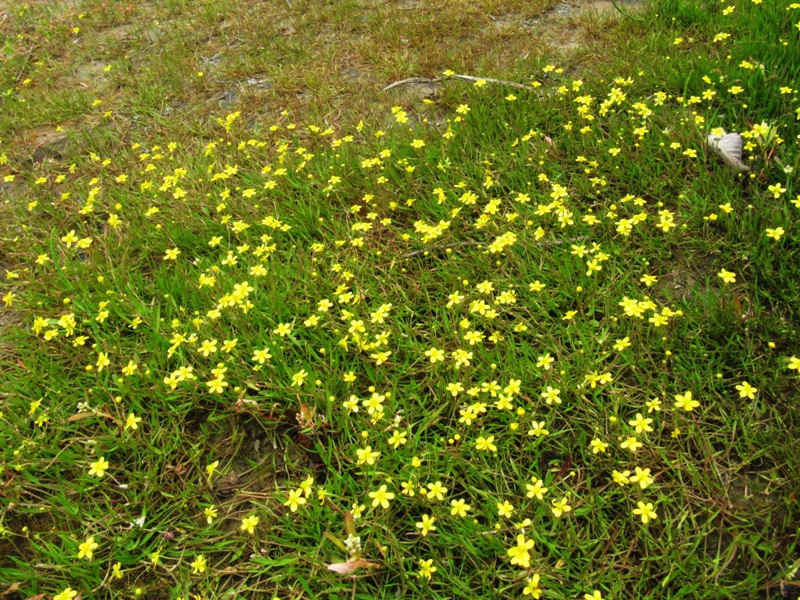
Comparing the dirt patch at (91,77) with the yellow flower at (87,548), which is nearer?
the yellow flower at (87,548)

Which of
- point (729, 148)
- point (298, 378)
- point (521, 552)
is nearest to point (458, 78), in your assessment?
point (729, 148)

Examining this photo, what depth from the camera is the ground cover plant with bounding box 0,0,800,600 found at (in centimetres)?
218

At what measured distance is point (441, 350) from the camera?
2689mm

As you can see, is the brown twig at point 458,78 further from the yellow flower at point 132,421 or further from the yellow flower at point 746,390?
the yellow flower at point 132,421

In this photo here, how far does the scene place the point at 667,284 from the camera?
113 inches

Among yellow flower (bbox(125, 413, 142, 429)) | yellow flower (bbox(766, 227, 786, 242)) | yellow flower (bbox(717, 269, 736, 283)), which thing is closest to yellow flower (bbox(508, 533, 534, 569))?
yellow flower (bbox(717, 269, 736, 283))

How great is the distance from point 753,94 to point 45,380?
4.27 m

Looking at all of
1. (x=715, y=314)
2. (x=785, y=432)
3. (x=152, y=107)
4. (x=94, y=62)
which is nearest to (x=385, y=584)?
(x=785, y=432)

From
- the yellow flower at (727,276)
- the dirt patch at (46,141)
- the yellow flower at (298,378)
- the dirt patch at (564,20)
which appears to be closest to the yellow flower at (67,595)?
the yellow flower at (298,378)

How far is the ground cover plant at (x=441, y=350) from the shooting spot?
2182 mm

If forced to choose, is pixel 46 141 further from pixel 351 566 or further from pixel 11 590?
pixel 351 566

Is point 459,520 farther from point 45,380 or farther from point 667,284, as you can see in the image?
point 45,380

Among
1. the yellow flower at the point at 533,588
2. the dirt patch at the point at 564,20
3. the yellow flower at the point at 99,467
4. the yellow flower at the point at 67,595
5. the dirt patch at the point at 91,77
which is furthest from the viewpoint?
the dirt patch at the point at 91,77

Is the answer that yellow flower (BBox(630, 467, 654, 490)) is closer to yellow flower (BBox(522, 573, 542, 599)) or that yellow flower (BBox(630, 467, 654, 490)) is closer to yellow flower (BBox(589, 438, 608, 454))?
yellow flower (BBox(589, 438, 608, 454))
